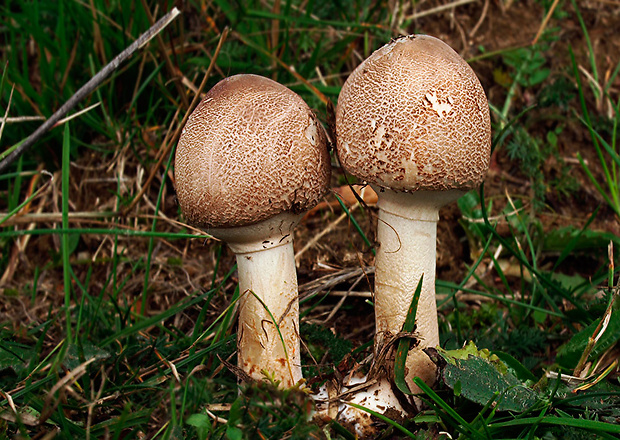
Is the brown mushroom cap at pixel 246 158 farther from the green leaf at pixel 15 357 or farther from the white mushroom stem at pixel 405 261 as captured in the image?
the green leaf at pixel 15 357

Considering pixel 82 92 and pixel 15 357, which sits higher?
pixel 82 92

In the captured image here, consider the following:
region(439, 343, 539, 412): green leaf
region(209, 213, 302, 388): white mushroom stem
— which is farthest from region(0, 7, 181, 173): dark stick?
region(439, 343, 539, 412): green leaf

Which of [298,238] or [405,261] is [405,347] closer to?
[405,261]

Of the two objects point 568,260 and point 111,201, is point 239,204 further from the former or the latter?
point 568,260

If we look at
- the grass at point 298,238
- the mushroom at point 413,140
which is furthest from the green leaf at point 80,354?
the mushroom at point 413,140

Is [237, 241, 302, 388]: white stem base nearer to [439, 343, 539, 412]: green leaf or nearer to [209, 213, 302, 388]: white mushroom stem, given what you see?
[209, 213, 302, 388]: white mushroom stem

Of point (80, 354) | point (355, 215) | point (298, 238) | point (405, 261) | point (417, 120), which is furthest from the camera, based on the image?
point (355, 215)

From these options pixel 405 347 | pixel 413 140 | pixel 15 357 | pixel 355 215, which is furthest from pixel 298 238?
pixel 15 357

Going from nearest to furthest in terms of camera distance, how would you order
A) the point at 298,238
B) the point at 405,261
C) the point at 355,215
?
the point at 405,261 < the point at 298,238 < the point at 355,215

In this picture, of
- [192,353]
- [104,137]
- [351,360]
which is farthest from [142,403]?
[104,137]
